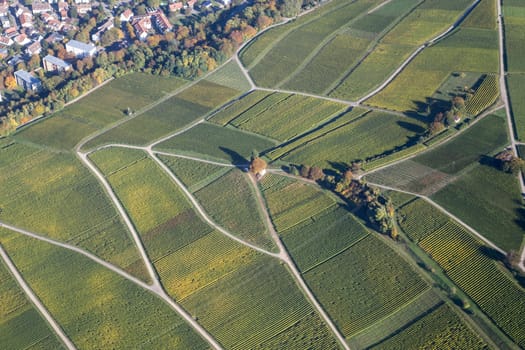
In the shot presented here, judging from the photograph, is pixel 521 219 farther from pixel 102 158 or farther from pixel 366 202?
pixel 102 158

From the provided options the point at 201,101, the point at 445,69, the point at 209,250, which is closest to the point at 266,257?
the point at 209,250

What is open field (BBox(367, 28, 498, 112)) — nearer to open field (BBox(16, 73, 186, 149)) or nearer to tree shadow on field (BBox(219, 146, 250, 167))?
tree shadow on field (BBox(219, 146, 250, 167))

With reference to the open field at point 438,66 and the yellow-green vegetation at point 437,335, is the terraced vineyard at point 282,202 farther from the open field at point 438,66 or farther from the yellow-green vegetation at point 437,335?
the open field at point 438,66

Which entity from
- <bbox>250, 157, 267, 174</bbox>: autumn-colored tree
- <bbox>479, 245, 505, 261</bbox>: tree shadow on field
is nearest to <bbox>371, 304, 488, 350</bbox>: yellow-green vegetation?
<bbox>479, 245, 505, 261</bbox>: tree shadow on field

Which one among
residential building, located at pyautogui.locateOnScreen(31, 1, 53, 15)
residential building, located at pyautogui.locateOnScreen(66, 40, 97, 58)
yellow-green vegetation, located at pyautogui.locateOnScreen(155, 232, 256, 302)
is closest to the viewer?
yellow-green vegetation, located at pyautogui.locateOnScreen(155, 232, 256, 302)

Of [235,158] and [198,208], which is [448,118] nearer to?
[235,158]

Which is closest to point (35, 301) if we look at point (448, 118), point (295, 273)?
point (295, 273)
